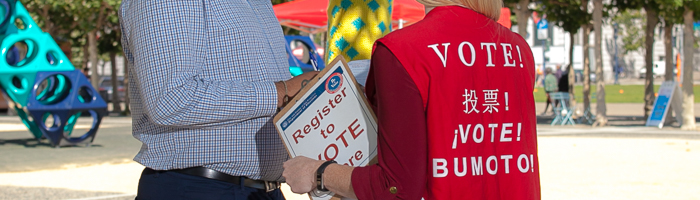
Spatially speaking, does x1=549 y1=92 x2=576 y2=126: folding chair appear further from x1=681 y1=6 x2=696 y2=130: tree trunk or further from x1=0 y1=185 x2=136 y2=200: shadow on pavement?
x1=0 y1=185 x2=136 y2=200: shadow on pavement

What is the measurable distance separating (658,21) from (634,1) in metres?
1.15

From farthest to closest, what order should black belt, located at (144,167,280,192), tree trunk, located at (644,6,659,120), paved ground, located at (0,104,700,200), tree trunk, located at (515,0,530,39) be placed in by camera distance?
tree trunk, located at (515,0,530,39)
tree trunk, located at (644,6,659,120)
paved ground, located at (0,104,700,200)
black belt, located at (144,167,280,192)

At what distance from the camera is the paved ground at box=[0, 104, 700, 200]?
23.2 ft

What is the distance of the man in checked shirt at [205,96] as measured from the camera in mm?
1859

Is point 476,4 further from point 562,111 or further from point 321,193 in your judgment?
point 562,111

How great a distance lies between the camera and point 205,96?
183 cm

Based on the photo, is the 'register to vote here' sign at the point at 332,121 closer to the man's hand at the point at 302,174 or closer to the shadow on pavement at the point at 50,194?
the man's hand at the point at 302,174

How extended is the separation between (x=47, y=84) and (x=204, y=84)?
1077 centimetres

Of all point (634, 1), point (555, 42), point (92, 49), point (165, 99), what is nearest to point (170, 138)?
point (165, 99)

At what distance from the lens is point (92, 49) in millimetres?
23016

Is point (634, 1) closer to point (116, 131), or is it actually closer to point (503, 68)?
point (116, 131)

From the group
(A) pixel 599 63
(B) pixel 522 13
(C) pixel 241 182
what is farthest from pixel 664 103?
(C) pixel 241 182

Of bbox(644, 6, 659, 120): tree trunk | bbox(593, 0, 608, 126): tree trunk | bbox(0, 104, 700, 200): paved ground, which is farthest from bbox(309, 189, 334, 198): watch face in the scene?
bbox(644, 6, 659, 120): tree trunk

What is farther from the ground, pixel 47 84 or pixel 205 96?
pixel 205 96
